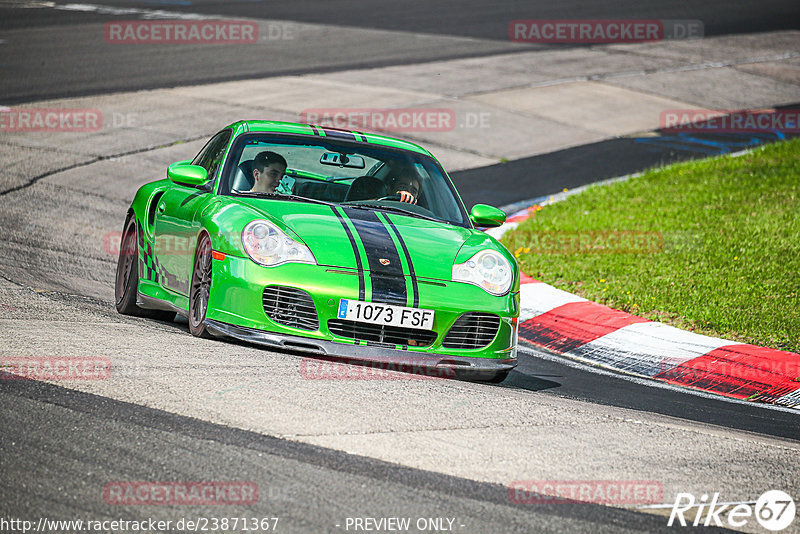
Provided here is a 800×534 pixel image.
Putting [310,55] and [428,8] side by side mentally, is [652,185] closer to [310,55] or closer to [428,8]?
[310,55]

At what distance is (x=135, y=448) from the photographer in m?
3.98

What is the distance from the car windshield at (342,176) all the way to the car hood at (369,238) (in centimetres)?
27

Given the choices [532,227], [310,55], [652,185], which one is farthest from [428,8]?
[532,227]

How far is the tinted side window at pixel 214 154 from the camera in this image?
277 inches

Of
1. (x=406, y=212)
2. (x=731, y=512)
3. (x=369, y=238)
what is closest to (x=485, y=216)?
(x=406, y=212)

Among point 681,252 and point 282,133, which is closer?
point 282,133

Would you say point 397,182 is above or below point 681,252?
above

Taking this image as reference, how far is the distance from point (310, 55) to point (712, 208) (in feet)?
38.6

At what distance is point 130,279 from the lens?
24.0ft

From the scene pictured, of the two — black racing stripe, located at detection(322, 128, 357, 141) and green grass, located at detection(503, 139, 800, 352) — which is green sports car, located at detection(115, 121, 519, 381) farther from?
green grass, located at detection(503, 139, 800, 352)

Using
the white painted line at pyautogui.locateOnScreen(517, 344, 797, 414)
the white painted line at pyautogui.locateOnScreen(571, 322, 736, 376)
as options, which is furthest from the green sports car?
the white painted line at pyautogui.locateOnScreen(571, 322, 736, 376)

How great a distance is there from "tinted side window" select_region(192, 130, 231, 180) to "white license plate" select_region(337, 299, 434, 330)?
171cm

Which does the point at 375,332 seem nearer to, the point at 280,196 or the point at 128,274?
the point at 280,196

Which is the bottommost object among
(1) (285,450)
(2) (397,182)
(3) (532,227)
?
→ (3) (532,227)
